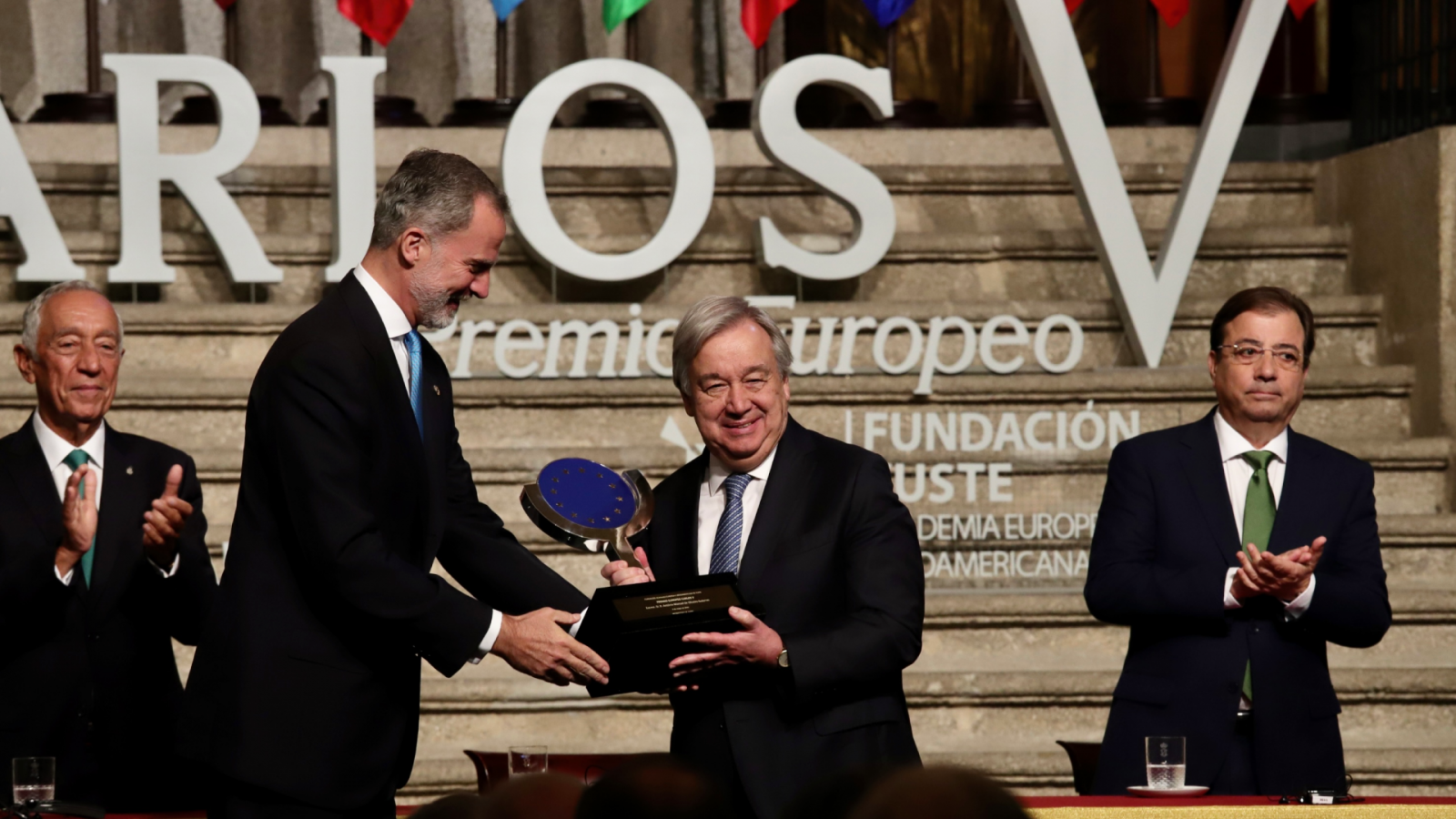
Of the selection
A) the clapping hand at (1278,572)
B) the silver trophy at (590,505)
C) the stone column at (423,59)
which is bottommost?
the clapping hand at (1278,572)

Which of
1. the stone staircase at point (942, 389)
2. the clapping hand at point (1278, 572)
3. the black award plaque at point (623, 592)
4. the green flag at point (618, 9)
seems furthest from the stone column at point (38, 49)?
the clapping hand at point (1278, 572)

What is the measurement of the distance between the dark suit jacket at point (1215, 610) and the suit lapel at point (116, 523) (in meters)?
1.82

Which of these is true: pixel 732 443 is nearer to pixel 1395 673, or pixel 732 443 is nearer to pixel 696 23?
pixel 1395 673

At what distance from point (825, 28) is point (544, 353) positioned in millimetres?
3004

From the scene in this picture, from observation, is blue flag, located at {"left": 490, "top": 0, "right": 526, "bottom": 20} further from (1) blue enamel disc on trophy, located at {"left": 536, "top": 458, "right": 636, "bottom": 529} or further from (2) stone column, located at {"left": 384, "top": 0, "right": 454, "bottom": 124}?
(1) blue enamel disc on trophy, located at {"left": 536, "top": 458, "right": 636, "bottom": 529}

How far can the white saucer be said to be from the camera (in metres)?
2.71

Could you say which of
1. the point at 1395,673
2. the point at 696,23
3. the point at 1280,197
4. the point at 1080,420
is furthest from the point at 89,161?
the point at 1395,673

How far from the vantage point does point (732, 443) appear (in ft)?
8.99

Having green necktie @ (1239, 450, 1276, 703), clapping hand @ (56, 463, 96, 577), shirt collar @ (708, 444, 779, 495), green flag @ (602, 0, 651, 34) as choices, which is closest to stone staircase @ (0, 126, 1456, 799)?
green flag @ (602, 0, 651, 34)

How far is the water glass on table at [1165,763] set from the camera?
2852 mm

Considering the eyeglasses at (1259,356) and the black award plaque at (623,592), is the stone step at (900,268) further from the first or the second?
the black award plaque at (623,592)

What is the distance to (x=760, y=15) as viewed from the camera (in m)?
6.66

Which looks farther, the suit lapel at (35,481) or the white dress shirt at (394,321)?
the suit lapel at (35,481)

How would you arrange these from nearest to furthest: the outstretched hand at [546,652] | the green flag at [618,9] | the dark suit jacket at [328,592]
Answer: the dark suit jacket at [328,592], the outstretched hand at [546,652], the green flag at [618,9]
